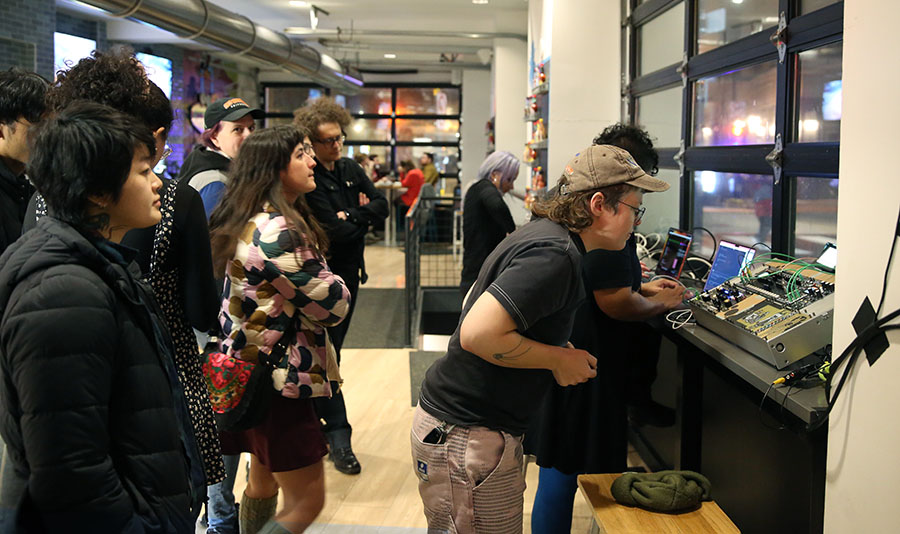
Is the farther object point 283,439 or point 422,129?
point 422,129

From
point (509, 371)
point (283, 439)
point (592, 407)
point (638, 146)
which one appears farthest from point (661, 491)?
point (638, 146)

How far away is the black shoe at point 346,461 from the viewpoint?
3.90m

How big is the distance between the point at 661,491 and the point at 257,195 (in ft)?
4.58

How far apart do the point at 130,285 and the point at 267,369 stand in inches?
40.0

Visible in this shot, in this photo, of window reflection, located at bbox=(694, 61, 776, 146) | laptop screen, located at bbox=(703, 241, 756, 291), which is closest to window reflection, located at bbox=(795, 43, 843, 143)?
window reflection, located at bbox=(694, 61, 776, 146)

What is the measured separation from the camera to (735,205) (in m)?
3.88

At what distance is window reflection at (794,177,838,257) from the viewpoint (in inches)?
116

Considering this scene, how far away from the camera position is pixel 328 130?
3816 millimetres

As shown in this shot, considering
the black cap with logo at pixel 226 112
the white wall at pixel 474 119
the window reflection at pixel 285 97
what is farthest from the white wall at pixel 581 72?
the window reflection at pixel 285 97

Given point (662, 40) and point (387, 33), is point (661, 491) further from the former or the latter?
point (387, 33)

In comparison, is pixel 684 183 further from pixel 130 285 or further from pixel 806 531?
pixel 130 285

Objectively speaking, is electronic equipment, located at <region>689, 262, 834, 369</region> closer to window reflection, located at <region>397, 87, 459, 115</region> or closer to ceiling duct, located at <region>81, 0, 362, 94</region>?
ceiling duct, located at <region>81, 0, 362, 94</region>

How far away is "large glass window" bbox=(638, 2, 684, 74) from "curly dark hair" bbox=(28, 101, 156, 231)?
3718mm

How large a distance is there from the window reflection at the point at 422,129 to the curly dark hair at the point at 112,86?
16.7 metres
